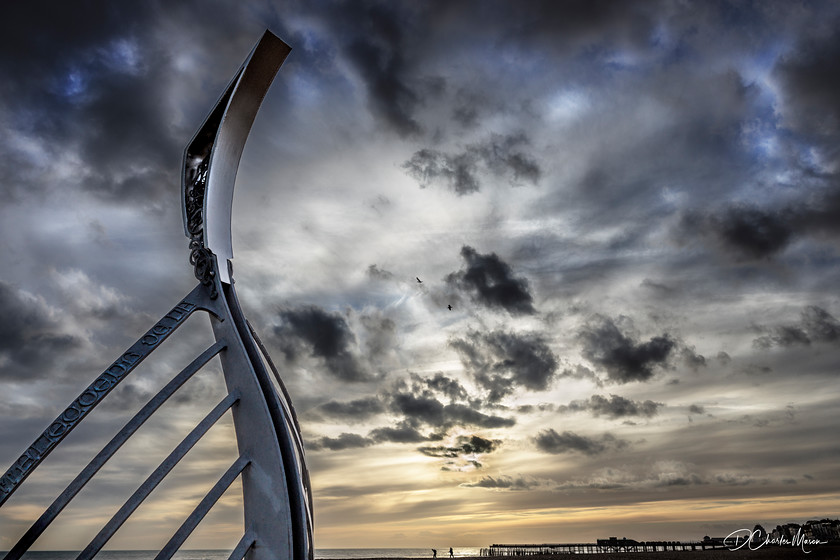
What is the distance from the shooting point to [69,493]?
7977 millimetres

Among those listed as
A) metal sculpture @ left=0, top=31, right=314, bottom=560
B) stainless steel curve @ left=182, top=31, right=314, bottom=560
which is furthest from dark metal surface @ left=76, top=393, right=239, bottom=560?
stainless steel curve @ left=182, top=31, right=314, bottom=560

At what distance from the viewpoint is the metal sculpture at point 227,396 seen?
8133 millimetres

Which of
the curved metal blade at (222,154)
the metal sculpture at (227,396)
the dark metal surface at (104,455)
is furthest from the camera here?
the curved metal blade at (222,154)

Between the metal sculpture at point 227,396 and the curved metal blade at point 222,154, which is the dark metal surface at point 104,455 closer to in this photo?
the metal sculpture at point 227,396

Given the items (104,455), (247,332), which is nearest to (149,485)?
(104,455)

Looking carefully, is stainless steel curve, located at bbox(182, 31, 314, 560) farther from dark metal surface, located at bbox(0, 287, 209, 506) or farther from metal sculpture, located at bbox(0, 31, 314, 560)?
dark metal surface, located at bbox(0, 287, 209, 506)

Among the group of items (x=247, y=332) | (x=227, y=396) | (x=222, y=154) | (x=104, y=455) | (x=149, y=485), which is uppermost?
(x=222, y=154)

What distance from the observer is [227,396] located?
9.05 meters

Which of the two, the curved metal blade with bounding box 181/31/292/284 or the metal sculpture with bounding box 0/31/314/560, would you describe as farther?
the curved metal blade with bounding box 181/31/292/284

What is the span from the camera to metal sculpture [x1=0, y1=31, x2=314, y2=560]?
813 cm

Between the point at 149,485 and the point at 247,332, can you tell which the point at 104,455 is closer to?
the point at 149,485

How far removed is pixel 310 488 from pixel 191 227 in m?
4.23

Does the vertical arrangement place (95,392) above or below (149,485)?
above

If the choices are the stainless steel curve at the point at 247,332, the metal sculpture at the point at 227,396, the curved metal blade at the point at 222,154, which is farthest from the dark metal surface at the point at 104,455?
the curved metal blade at the point at 222,154
